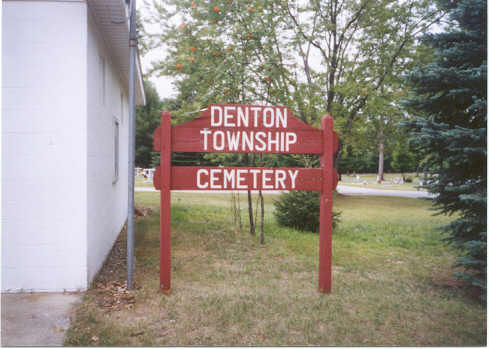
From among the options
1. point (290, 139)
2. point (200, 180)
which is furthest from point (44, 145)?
point (290, 139)

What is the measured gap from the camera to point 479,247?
3770mm

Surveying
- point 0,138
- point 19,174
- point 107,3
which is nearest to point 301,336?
point 19,174

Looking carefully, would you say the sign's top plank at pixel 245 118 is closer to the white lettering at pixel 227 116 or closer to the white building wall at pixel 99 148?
the white lettering at pixel 227 116

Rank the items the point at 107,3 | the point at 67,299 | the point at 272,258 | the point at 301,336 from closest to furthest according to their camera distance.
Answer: the point at 301,336 < the point at 67,299 < the point at 107,3 < the point at 272,258

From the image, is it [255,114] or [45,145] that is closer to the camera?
[45,145]

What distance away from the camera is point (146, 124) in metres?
35.4

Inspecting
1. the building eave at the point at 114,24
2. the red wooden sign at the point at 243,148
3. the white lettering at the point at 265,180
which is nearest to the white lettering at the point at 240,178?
the red wooden sign at the point at 243,148

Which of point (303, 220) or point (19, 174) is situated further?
point (303, 220)

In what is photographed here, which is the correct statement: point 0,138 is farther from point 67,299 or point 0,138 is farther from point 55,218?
point 67,299

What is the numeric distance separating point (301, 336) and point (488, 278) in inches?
78.4

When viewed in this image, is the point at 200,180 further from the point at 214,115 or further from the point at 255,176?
the point at 214,115

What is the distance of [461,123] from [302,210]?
490 centimetres

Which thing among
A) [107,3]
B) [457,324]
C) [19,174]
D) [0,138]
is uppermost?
[107,3]

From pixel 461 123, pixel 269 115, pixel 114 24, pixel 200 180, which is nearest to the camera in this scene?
pixel 200 180
